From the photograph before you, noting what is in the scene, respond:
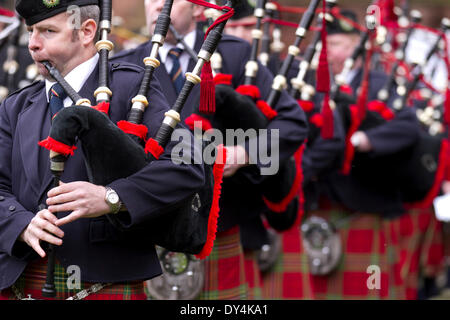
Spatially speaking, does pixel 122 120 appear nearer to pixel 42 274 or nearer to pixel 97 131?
pixel 97 131

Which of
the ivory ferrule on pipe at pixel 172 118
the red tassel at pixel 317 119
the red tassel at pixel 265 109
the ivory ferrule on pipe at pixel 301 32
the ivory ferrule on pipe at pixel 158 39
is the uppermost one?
the ivory ferrule on pipe at pixel 301 32

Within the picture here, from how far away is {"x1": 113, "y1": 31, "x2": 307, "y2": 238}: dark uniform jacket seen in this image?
4.14 m

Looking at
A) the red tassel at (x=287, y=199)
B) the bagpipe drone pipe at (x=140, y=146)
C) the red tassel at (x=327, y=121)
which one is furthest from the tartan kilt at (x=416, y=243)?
the bagpipe drone pipe at (x=140, y=146)

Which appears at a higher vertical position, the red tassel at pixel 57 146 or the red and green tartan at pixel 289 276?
the red tassel at pixel 57 146

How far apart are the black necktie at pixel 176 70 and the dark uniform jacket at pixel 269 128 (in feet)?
0.20

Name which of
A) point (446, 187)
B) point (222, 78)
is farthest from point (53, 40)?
point (446, 187)

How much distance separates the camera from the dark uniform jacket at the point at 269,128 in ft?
13.6

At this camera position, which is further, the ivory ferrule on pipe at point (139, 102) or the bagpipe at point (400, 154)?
the bagpipe at point (400, 154)

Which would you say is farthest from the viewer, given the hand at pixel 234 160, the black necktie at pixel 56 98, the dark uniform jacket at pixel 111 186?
the hand at pixel 234 160

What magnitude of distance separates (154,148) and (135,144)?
0.11 meters

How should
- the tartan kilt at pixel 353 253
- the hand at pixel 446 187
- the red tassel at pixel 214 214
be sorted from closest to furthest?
1. the red tassel at pixel 214 214
2. the tartan kilt at pixel 353 253
3. the hand at pixel 446 187

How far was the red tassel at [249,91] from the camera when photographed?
414 cm

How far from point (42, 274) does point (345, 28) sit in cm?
414

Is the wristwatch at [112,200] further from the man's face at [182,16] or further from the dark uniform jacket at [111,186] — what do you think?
the man's face at [182,16]
